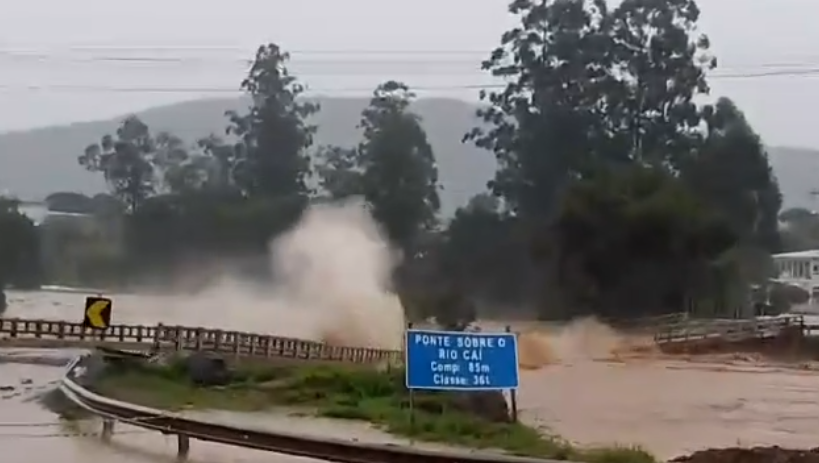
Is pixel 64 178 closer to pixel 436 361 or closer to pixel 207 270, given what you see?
pixel 207 270

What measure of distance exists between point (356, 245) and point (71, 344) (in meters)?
16.8

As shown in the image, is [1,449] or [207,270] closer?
[1,449]

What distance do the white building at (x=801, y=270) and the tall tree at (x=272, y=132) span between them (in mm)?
31614

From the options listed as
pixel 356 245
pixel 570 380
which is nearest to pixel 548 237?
pixel 356 245

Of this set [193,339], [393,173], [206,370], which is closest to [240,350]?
[193,339]

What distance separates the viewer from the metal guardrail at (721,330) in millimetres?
62031

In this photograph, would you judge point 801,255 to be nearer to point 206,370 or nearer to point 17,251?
point 17,251

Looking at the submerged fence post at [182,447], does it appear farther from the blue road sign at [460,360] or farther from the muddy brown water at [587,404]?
the blue road sign at [460,360]

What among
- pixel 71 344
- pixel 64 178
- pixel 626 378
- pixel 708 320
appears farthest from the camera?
pixel 64 178

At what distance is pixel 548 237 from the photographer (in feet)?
222

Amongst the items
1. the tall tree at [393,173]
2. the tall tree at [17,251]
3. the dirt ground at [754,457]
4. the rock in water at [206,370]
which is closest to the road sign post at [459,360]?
the dirt ground at [754,457]

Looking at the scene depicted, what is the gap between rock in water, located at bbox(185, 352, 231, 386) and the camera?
31.0m

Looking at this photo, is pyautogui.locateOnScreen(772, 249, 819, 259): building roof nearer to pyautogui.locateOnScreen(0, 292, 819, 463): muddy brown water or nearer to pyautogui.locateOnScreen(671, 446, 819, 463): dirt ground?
pyautogui.locateOnScreen(0, 292, 819, 463): muddy brown water

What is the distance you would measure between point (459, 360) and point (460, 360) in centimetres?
1
